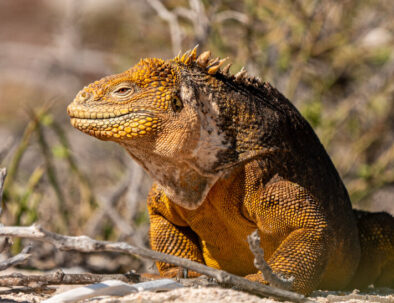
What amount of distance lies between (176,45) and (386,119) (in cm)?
487

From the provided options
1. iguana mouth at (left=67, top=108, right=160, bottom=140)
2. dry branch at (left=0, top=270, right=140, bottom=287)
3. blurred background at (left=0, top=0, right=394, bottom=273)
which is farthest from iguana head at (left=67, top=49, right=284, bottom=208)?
blurred background at (left=0, top=0, right=394, bottom=273)

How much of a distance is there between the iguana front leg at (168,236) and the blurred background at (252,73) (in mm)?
1591

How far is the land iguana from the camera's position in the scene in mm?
3828

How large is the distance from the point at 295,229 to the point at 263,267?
0.87 metres

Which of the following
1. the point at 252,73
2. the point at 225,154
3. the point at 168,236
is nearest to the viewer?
the point at 225,154

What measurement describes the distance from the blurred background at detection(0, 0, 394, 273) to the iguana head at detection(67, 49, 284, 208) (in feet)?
6.80

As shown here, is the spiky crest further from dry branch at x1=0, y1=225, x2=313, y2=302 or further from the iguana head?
dry branch at x1=0, y1=225, x2=313, y2=302

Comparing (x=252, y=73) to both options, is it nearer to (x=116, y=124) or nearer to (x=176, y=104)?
(x=176, y=104)

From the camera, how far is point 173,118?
12.7ft

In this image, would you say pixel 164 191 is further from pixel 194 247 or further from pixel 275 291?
pixel 275 291

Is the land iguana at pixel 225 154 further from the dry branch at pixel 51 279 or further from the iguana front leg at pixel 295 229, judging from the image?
the dry branch at pixel 51 279

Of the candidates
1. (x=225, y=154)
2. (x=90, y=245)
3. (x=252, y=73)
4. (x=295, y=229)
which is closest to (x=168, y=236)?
(x=225, y=154)

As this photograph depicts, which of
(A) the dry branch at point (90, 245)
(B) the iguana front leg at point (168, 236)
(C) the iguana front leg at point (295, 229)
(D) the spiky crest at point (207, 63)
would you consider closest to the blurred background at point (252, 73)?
(B) the iguana front leg at point (168, 236)

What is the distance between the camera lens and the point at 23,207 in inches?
248
